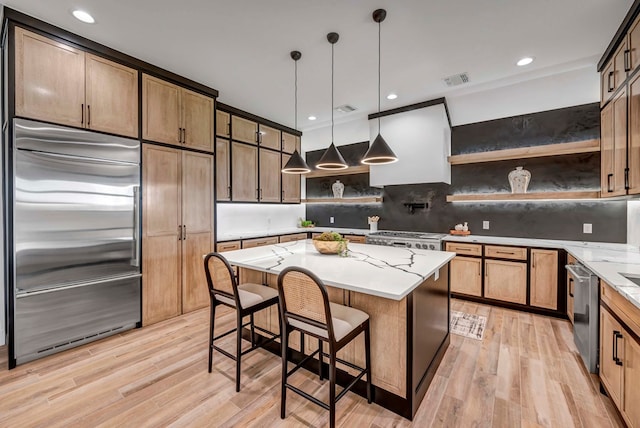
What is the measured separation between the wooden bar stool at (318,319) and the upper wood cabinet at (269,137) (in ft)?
12.6

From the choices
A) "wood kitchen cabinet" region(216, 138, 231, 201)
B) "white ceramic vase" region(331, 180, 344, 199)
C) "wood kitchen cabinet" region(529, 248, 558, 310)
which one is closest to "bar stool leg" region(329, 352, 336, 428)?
"wood kitchen cabinet" region(529, 248, 558, 310)

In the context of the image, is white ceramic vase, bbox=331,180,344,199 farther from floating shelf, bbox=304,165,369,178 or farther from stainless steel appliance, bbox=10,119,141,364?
stainless steel appliance, bbox=10,119,141,364

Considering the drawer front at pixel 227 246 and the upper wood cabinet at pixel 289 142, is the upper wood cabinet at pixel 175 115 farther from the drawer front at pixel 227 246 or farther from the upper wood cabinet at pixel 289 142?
the upper wood cabinet at pixel 289 142

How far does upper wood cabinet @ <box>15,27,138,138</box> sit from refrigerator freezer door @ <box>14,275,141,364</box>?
1.59 metres

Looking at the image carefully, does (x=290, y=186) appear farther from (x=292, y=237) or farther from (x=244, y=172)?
(x=244, y=172)

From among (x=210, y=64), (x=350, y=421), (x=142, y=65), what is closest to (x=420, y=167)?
(x=210, y=64)

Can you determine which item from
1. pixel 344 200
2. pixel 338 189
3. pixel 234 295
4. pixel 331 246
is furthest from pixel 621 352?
pixel 338 189

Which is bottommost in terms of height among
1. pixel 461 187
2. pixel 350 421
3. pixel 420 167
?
pixel 350 421

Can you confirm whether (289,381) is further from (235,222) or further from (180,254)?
(235,222)

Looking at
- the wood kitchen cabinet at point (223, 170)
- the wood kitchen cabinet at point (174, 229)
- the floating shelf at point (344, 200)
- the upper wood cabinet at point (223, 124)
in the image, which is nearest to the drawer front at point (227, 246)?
the wood kitchen cabinet at point (174, 229)

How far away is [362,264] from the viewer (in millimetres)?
2305

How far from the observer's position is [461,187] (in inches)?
178

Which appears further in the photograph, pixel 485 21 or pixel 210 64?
pixel 210 64

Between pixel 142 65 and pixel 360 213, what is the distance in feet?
13.5
